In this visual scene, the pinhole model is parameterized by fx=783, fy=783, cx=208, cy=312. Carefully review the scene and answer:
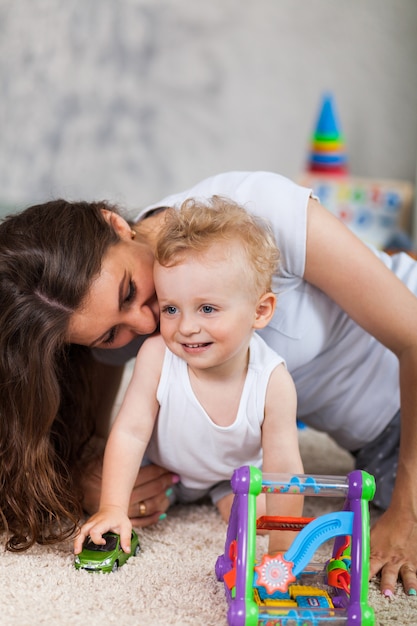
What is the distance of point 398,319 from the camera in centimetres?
130

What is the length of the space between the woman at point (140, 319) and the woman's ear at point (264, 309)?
9cm

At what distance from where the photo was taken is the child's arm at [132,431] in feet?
4.02

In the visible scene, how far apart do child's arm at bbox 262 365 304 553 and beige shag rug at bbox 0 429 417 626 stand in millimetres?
136

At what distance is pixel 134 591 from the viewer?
3.55ft

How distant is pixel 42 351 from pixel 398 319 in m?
0.58

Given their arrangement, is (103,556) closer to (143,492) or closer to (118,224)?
(143,492)

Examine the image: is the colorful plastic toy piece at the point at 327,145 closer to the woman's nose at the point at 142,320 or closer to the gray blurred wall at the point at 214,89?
the gray blurred wall at the point at 214,89

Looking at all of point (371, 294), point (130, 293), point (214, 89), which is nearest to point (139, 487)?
point (130, 293)

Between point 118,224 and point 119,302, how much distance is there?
16cm

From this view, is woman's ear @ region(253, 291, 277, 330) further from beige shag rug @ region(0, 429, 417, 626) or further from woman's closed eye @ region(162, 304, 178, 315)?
beige shag rug @ region(0, 429, 417, 626)

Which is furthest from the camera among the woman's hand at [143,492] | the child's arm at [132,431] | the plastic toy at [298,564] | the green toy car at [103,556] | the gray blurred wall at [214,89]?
the gray blurred wall at [214,89]

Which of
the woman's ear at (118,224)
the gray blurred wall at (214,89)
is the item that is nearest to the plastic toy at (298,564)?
the woman's ear at (118,224)

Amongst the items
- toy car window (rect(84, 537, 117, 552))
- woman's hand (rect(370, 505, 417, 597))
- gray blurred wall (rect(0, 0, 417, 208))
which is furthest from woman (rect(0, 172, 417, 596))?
gray blurred wall (rect(0, 0, 417, 208))

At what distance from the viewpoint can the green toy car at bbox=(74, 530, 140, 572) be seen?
1.12 m
